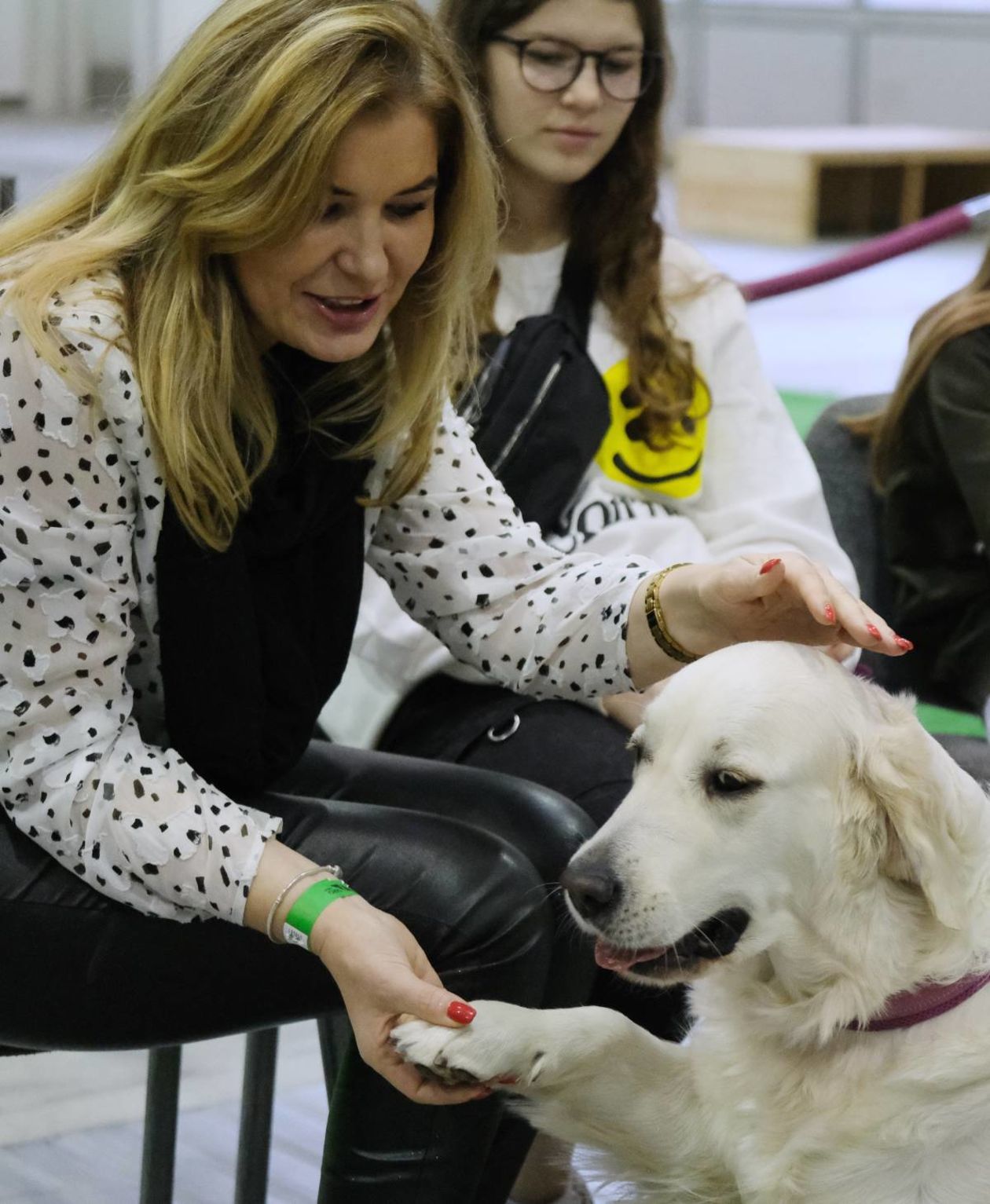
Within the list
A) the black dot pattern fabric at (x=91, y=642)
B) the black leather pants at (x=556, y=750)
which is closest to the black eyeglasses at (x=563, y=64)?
the black leather pants at (x=556, y=750)

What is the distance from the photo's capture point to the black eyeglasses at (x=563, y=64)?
220 centimetres

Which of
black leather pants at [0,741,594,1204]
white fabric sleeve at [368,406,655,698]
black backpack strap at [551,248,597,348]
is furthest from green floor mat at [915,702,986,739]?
black leather pants at [0,741,594,1204]

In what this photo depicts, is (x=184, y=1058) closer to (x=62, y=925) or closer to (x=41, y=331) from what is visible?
(x=62, y=925)

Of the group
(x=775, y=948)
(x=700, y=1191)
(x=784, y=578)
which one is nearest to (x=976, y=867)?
(x=775, y=948)

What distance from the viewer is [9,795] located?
146cm

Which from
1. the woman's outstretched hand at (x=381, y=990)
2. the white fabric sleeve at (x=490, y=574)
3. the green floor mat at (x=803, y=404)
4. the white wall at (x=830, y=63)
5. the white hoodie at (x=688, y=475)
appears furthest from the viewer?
the white wall at (x=830, y=63)

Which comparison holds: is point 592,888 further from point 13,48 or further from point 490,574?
point 13,48

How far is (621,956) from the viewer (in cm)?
149

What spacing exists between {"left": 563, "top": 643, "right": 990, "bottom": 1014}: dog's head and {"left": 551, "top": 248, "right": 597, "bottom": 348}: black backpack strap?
843 mm

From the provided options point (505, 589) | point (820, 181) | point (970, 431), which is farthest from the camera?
point (820, 181)

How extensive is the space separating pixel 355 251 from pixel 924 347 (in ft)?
3.81

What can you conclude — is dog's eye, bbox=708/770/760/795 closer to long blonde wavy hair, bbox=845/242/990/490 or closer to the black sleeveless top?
the black sleeveless top

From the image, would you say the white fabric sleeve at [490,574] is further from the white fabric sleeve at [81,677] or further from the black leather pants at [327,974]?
the white fabric sleeve at [81,677]

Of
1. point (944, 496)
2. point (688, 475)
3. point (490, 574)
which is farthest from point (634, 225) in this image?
point (490, 574)
